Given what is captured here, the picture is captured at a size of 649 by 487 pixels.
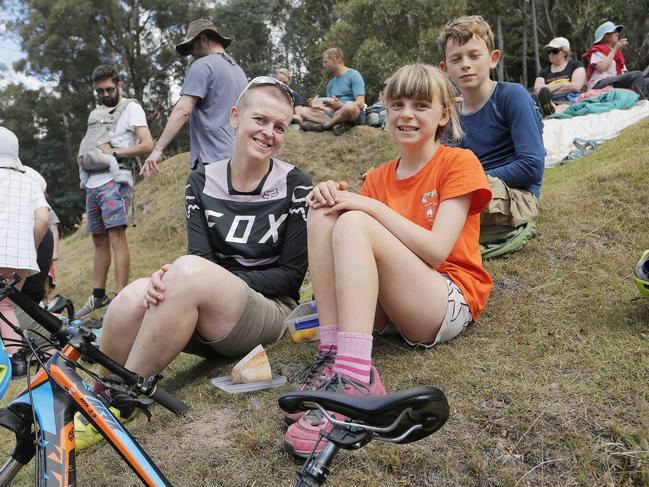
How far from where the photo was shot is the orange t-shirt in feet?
7.35

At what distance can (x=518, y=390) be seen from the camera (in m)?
2.02

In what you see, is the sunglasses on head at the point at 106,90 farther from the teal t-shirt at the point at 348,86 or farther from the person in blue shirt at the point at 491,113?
the teal t-shirt at the point at 348,86

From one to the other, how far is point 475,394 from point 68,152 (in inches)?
1083

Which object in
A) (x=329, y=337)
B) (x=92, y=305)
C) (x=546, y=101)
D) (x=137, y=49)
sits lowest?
(x=92, y=305)

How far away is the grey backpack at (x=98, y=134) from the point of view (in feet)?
16.4

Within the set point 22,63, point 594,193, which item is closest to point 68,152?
point 22,63

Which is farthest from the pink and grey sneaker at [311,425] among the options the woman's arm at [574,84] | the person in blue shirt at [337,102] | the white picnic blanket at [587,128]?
the woman's arm at [574,84]

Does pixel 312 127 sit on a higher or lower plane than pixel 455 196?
lower

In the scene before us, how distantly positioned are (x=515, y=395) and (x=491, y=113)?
173 cm

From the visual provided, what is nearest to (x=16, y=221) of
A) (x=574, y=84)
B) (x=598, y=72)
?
(x=574, y=84)

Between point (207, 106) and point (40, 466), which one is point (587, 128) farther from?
point (40, 466)

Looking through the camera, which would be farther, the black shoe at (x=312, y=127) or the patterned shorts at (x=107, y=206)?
the black shoe at (x=312, y=127)

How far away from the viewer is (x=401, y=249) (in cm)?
204

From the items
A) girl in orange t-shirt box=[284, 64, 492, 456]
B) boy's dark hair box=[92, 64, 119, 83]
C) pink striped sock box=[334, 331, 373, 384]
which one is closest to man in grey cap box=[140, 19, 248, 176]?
boy's dark hair box=[92, 64, 119, 83]
